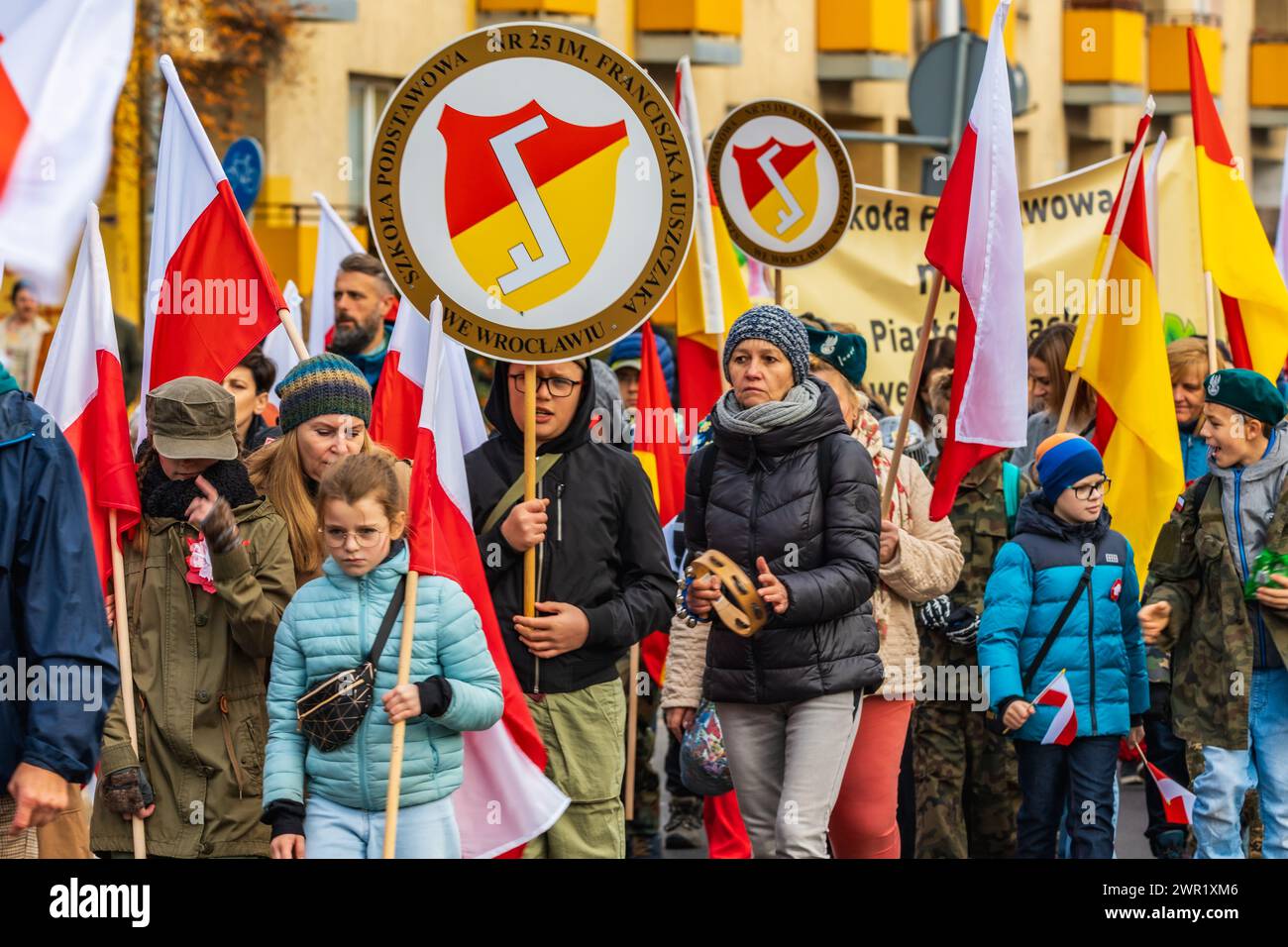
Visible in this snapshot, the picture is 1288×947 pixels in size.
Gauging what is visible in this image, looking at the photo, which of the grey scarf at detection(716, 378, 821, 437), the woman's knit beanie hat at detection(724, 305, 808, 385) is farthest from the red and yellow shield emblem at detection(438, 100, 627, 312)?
the grey scarf at detection(716, 378, 821, 437)

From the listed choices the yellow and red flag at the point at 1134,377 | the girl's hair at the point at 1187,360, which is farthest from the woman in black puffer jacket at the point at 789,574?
the girl's hair at the point at 1187,360

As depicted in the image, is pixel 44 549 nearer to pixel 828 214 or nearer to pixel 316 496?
pixel 316 496

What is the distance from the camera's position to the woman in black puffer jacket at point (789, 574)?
6.62 meters

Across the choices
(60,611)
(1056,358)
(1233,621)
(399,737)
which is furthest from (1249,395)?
(60,611)

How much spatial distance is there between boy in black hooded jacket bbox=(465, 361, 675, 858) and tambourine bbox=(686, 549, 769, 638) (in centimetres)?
29

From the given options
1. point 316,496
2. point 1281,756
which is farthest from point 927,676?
point 316,496

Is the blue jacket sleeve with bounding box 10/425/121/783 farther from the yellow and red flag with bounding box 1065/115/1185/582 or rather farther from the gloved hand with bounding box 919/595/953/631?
the yellow and red flag with bounding box 1065/115/1185/582

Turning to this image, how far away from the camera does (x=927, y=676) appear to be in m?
8.36

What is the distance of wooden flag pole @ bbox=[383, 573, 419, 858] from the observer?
566cm

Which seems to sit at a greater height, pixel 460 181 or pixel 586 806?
pixel 460 181

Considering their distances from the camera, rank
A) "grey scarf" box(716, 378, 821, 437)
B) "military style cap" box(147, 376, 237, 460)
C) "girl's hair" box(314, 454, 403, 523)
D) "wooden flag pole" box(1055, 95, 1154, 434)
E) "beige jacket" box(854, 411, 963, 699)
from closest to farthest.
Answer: "girl's hair" box(314, 454, 403, 523) < "military style cap" box(147, 376, 237, 460) < "grey scarf" box(716, 378, 821, 437) < "beige jacket" box(854, 411, 963, 699) < "wooden flag pole" box(1055, 95, 1154, 434)

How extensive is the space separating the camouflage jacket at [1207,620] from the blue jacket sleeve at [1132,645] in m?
0.34
